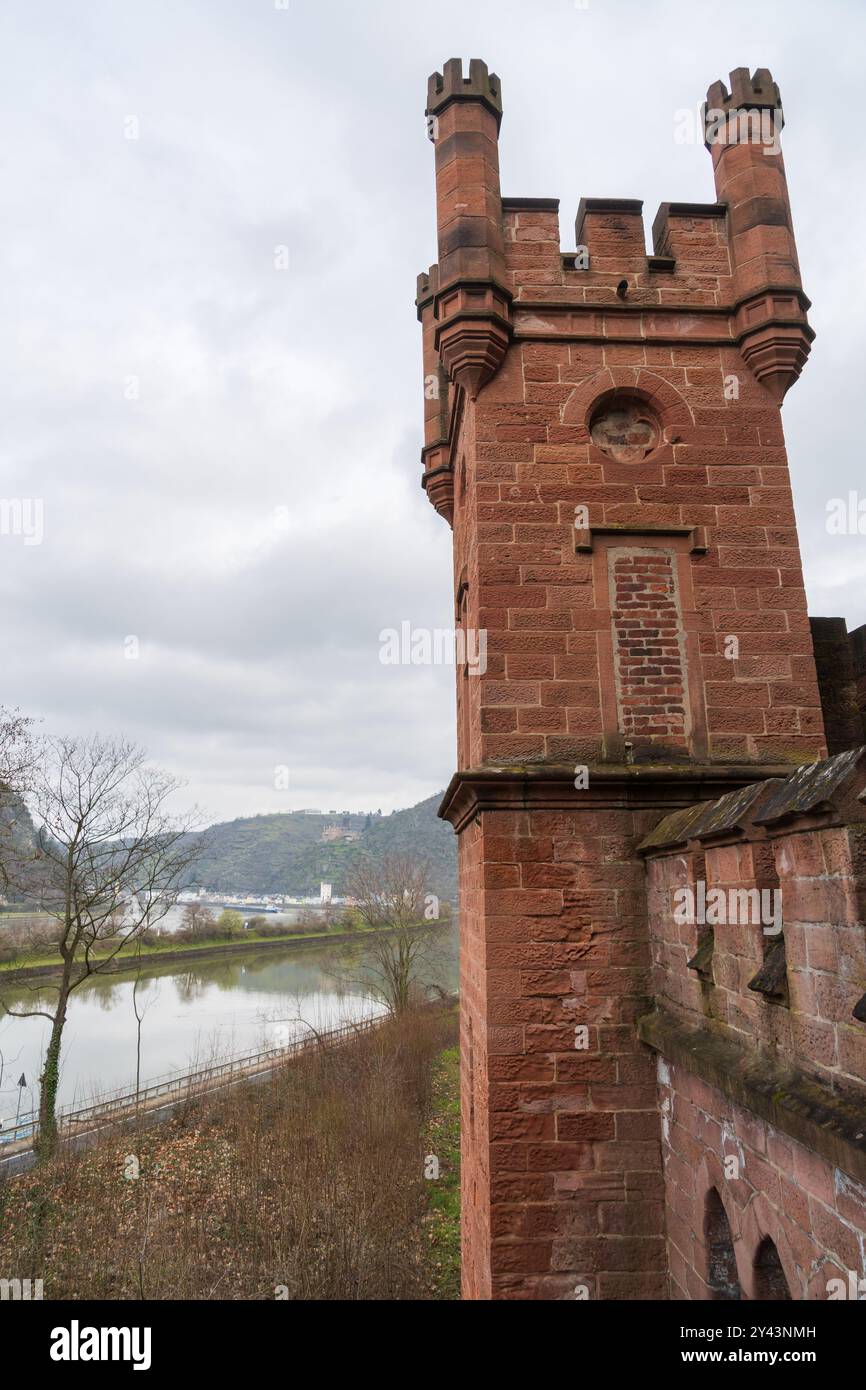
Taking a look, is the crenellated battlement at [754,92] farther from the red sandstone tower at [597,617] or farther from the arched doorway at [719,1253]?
the arched doorway at [719,1253]

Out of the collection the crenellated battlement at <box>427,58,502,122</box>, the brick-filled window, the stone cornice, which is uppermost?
the crenellated battlement at <box>427,58,502,122</box>

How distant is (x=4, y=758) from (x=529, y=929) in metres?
16.1

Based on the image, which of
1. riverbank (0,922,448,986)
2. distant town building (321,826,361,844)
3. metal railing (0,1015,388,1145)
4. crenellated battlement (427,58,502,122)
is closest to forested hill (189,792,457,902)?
distant town building (321,826,361,844)

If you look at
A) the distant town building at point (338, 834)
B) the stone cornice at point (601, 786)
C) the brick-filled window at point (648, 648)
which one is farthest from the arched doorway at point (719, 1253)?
the distant town building at point (338, 834)

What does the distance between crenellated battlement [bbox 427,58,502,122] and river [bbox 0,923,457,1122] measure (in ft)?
70.8

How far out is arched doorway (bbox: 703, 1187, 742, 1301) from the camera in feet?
12.6

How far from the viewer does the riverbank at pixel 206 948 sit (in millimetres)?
32938

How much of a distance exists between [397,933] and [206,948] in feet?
70.2

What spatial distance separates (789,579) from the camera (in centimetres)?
548

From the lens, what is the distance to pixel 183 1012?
1351 inches

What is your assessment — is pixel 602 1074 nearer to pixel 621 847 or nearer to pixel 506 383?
pixel 621 847

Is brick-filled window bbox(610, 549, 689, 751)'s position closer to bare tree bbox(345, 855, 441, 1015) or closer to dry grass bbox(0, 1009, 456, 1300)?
dry grass bbox(0, 1009, 456, 1300)

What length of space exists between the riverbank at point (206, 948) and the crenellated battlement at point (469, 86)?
1030 inches

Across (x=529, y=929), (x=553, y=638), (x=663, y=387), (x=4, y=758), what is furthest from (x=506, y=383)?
(x=4, y=758)
